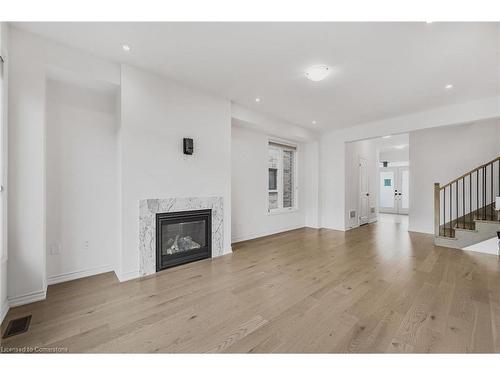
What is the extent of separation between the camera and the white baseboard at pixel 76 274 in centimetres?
266

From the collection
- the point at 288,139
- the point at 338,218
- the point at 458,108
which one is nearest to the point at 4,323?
the point at 288,139

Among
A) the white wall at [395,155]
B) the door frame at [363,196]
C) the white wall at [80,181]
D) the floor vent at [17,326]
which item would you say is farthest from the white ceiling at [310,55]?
the white wall at [395,155]

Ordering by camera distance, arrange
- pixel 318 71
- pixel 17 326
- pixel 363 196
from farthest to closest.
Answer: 1. pixel 363 196
2. pixel 318 71
3. pixel 17 326

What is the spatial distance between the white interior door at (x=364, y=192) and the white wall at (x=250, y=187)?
2856mm

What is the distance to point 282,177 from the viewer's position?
5758 millimetres

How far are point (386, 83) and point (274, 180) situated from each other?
308 cm

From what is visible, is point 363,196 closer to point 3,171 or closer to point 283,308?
point 283,308

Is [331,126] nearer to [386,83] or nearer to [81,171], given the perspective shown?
[386,83]

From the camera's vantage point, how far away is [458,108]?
3926 millimetres

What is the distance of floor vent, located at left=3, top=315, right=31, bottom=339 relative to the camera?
1753mm

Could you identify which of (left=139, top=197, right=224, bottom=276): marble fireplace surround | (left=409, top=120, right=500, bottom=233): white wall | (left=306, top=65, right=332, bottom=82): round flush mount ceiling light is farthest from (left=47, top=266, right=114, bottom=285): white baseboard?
(left=409, top=120, right=500, bottom=233): white wall

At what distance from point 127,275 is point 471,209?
22.5 ft

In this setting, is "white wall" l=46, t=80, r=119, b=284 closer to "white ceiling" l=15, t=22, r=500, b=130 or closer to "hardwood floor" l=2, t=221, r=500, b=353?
"hardwood floor" l=2, t=221, r=500, b=353

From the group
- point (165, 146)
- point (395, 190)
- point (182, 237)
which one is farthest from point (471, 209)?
point (165, 146)
